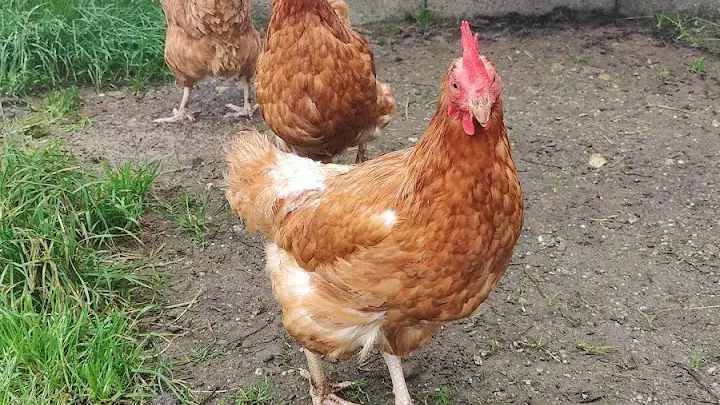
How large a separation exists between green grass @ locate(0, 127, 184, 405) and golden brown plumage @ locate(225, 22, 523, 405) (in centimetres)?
83

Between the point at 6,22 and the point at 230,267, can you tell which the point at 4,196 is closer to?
the point at 230,267

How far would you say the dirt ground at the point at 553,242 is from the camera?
3.02 meters

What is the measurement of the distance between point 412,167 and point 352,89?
118 centimetres

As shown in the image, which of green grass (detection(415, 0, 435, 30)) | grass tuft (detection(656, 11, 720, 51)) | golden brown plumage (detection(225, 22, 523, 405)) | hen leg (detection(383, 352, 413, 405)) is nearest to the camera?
golden brown plumage (detection(225, 22, 523, 405))

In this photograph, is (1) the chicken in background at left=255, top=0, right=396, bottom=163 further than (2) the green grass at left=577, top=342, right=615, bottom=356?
Yes

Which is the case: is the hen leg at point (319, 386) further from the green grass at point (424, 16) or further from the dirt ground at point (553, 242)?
the green grass at point (424, 16)

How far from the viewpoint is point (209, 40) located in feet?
15.4

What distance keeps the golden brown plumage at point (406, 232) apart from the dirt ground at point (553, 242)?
60 cm

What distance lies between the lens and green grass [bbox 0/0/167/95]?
205 inches

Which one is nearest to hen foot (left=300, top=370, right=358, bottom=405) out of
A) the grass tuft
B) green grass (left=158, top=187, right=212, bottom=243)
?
green grass (left=158, top=187, right=212, bottom=243)

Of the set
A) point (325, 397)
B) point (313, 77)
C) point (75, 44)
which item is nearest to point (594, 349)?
point (325, 397)

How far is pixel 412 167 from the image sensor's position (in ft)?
7.33

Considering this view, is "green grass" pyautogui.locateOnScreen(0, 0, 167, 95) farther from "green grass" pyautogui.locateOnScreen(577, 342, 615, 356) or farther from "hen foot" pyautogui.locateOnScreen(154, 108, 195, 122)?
"green grass" pyautogui.locateOnScreen(577, 342, 615, 356)

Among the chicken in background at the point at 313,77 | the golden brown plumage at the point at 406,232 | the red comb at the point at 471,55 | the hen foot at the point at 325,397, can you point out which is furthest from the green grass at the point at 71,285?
the red comb at the point at 471,55
